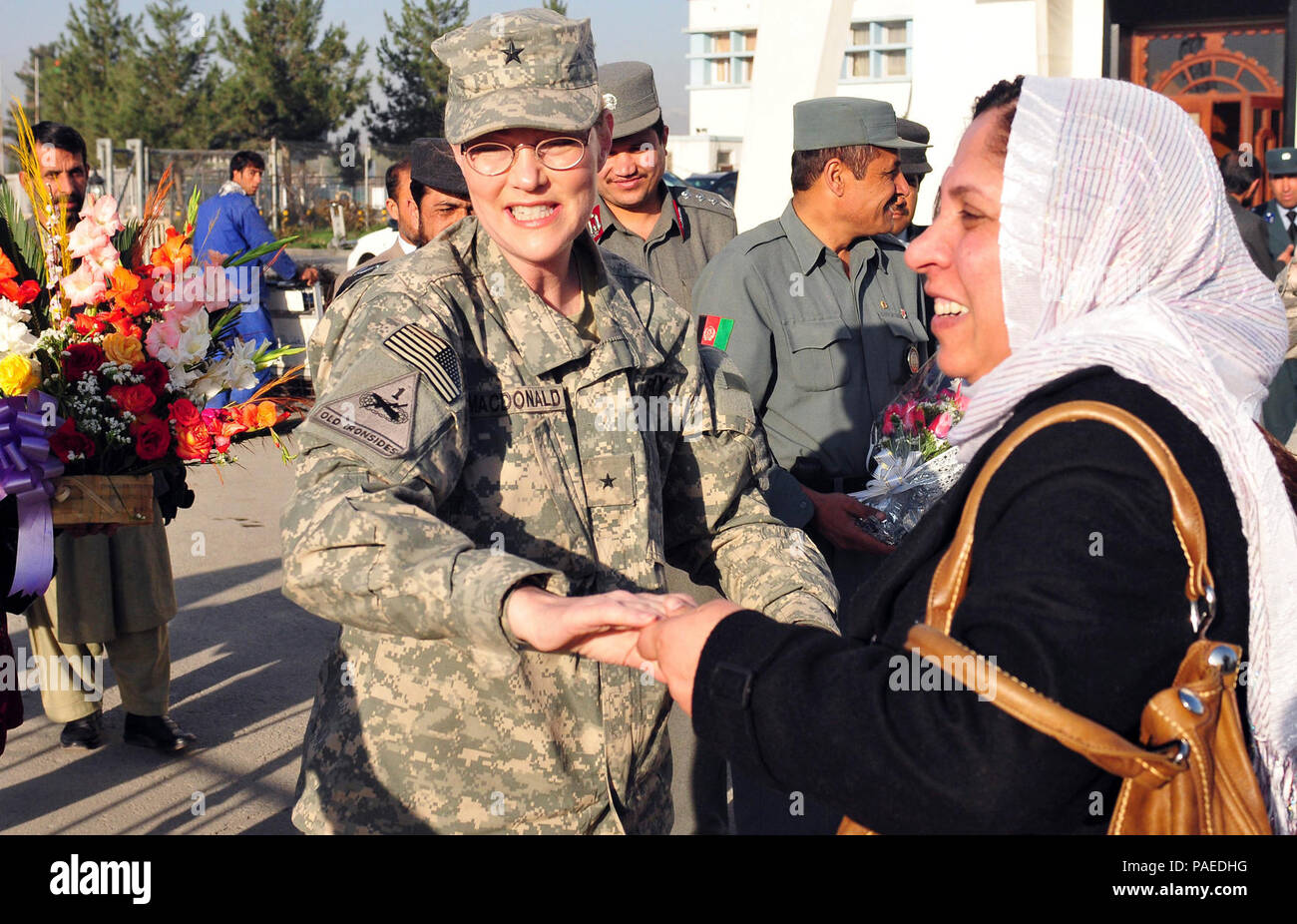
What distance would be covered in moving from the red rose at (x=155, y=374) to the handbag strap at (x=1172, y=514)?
92.8 inches

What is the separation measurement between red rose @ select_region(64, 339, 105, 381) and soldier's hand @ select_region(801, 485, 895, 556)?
1.93 metres

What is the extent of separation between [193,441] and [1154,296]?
2456 mm

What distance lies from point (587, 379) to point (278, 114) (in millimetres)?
45875

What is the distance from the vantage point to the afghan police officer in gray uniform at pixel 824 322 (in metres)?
3.87

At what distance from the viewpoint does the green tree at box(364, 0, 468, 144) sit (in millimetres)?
49844

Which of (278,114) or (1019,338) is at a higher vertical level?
(278,114)

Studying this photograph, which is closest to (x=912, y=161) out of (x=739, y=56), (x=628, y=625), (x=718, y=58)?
(x=628, y=625)

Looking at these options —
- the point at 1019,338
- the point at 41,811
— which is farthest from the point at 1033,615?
the point at 41,811

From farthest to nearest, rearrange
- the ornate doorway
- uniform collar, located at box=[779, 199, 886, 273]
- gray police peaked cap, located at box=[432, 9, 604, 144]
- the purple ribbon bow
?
the ornate doorway → uniform collar, located at box=[779, 199, 886, 273] → the purple ribbon bow → gray police peaked cap, located at box=[432, 9, 604, 144]

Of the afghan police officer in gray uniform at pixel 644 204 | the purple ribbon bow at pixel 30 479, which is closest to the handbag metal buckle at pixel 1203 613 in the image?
the purple ribbon bow at pixel 30 479

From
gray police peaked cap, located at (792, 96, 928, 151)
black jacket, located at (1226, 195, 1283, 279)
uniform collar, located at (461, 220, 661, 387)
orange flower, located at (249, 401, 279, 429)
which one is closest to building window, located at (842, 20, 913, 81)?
black jacket, located at (1226, 195, 1283, 279)

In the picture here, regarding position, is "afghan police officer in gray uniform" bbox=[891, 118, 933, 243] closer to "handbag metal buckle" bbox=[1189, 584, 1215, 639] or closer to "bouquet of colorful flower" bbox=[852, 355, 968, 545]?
"bouquet of colorful flower" bbox=[852, 355, 968, 545]

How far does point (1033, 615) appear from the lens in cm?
→ 138

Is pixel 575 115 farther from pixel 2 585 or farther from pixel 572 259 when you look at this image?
pixel 2 585
